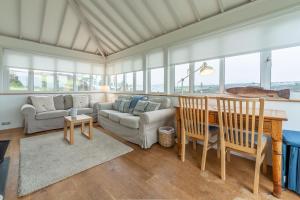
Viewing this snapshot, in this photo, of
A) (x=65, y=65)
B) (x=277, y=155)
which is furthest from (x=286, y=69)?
(x=65, y=65)

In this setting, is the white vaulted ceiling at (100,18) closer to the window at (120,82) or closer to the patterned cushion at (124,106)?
the window at (120,82)

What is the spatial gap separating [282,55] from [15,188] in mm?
3778

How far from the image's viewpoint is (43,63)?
431cm

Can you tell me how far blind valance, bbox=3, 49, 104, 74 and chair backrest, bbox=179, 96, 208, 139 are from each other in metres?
4.28

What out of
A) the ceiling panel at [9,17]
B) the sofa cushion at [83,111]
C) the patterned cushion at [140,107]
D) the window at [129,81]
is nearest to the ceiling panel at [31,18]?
the ceiling panel at [9,17]

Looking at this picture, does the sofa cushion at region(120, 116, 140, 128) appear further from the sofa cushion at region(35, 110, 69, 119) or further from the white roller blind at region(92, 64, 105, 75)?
the white roller blind at region(92, 64, 105, 75)

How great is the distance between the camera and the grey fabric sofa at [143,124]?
103 inches

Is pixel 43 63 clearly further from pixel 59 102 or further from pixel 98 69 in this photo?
pixel 98 69

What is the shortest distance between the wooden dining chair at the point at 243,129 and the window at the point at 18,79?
4.93m

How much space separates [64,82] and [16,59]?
128 centimetres

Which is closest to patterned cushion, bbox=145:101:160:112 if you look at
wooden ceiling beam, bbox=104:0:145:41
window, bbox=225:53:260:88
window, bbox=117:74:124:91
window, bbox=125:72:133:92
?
window, bbox=225:53:260:88

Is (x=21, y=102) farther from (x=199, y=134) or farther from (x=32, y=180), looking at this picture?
(x=199, y=134)

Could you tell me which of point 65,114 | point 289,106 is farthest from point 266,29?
point 65,114

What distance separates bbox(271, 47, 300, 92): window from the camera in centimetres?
201
